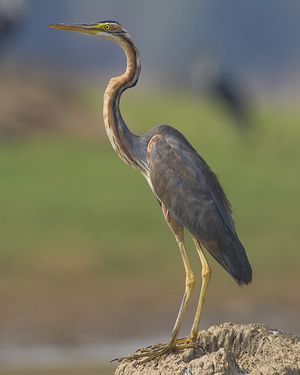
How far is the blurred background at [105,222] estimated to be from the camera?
42.4 feet

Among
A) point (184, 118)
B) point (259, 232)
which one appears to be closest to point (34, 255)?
point (259, 232)

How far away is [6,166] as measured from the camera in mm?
18922

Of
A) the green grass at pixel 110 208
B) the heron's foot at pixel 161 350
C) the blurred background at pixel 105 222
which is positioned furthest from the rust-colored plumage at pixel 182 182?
the green grass at pixel 110 208

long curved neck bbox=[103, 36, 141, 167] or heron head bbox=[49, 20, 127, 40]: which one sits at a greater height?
heron head bbox=[49, 20, 127, 40]

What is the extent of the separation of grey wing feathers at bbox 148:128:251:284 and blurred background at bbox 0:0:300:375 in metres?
4.38

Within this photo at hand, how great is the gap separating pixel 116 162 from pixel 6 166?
189cm

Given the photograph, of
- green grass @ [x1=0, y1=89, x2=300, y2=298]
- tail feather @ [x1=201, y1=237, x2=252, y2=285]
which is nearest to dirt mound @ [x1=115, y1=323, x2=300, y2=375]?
tail feather @ [x1=201, y1=237, x2=252, y2=285]

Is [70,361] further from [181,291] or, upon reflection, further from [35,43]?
[35,43]

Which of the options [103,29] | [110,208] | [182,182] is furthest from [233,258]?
[110,208]

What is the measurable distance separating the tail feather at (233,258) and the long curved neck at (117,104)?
1.97ft

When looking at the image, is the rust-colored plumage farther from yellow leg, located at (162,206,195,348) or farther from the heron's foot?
the heron's foot

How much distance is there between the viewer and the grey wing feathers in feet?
23.6

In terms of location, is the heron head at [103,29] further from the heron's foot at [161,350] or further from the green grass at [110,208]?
the green grass at [110,208]

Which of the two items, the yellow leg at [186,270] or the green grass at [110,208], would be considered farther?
the green grass at [110,208]
